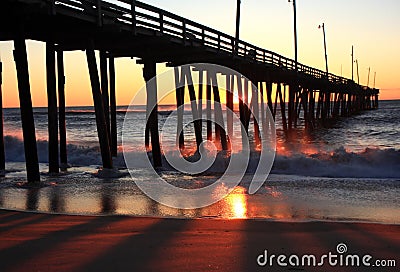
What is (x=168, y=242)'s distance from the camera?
5727 mm

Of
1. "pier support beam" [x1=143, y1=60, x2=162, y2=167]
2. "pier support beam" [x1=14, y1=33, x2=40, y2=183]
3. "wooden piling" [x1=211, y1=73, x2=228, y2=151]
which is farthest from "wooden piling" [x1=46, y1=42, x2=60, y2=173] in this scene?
"wooden piling" [x1=211, y1=73, x2=228, y2=151]

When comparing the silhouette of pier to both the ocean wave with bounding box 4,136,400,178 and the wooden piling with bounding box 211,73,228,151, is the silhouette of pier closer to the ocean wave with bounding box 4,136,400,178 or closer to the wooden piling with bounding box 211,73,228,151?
the wooden piling with bounding box 211,73,228,151

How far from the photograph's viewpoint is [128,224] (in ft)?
22.3

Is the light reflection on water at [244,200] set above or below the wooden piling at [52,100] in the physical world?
below

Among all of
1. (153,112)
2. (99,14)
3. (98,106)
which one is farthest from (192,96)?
(99,14)

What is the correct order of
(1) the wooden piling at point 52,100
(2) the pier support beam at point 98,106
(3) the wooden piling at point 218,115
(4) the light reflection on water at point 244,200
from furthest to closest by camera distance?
(3) the wooden piling at point 218,115, (1) the wooden piling at point 52,100, (2) the pier support beam at point 98,106, (4) the light reflection on water at point 244,200

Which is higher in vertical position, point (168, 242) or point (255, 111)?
point (255, 111)

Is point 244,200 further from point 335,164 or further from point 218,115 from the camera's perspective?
point 218,115

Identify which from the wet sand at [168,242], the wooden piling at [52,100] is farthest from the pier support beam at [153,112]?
the wet sand at [168,242]

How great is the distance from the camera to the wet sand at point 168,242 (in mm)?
4863

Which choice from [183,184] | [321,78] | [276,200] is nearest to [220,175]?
[183,184]

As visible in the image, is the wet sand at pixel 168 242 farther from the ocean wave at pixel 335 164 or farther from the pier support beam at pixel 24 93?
the ocean wave at pixel 335 164

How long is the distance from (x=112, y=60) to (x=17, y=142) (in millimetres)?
10318

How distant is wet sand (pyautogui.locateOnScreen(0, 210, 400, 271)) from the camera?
191 inches
